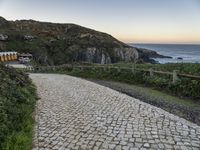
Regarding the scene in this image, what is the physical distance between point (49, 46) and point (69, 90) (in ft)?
244

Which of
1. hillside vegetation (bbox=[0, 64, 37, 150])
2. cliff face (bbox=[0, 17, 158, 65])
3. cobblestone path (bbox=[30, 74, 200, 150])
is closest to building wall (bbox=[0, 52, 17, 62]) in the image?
cliff face (bbox=[0, 17, 158, 65])

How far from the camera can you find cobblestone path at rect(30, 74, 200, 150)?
373 inches

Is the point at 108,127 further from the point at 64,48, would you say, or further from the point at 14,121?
the point at 64,48

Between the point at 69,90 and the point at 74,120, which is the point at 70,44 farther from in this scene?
the point at 74,120

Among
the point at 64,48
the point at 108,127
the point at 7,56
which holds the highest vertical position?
the point at 64,48

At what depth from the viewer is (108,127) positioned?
11.1m

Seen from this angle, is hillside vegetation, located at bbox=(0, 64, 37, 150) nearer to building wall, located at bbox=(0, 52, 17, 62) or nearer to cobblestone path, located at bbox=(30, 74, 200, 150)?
cobblestone path, located at bbox=(30, 74, 200, 150)

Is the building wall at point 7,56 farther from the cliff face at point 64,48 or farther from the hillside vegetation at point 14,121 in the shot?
the hillside vegetation at point 14,121

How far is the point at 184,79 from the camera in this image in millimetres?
19828

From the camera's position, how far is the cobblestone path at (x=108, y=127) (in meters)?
9.46

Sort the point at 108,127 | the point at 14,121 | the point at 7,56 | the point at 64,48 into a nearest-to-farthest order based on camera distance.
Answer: the point at 14,121 < the point at 108,127 < the point at 7,56 < the point at 64,48

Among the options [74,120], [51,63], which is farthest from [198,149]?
[51,63]

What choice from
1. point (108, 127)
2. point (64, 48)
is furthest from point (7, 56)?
point (108, 127)

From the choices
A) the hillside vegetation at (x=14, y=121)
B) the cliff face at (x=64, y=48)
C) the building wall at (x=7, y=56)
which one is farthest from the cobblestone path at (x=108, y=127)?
the cliff face at (x=64, y=48)
